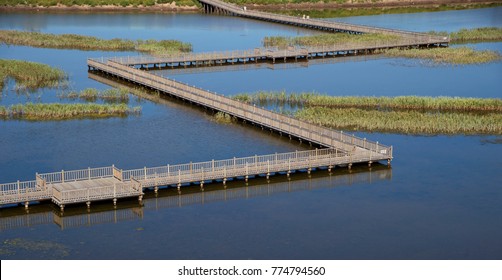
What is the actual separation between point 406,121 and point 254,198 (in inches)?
806

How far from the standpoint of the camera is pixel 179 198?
54.9 meters

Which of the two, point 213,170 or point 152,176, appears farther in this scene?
point 213,170

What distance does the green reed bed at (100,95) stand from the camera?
82.4 metres

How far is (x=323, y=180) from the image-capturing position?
58.5 m

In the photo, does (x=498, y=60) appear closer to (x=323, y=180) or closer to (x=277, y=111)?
(x=277, y=111)

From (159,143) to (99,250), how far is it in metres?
20.8

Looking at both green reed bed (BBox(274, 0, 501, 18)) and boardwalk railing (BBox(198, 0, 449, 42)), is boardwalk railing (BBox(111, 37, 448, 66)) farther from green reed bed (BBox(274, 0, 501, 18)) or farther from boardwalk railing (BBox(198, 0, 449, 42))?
green reed bed (BBox(274, 0, 501, 18))

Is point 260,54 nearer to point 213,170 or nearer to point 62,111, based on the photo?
point 62,111

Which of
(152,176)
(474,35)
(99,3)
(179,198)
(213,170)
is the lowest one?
(179,198)

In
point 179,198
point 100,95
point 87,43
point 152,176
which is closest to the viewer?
point 179,198

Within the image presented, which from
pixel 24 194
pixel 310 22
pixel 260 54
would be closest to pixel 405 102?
pixel 260 54

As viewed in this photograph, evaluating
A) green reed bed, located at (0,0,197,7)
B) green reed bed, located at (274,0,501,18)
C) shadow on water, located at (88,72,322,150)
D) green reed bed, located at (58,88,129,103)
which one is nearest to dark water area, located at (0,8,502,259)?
shadow on water, located at (88,72,322,150)

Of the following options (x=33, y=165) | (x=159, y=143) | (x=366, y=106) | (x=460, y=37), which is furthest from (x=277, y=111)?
(x=460, y=37)

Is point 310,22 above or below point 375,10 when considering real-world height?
above
